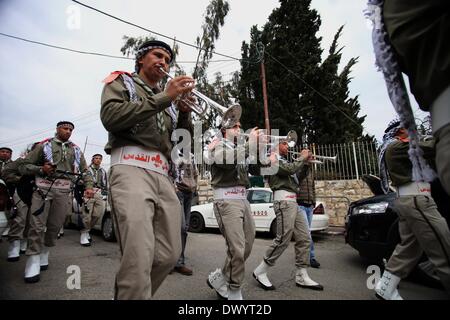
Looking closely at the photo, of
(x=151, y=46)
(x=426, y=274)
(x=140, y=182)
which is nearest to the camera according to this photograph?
(x=140, y=182)

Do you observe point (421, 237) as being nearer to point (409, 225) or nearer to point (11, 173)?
point (409, 225)

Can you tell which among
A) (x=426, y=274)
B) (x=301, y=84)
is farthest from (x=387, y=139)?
(x=301, y=84)

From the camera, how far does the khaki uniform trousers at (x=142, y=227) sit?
1.65m

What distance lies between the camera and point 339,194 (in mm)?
10477

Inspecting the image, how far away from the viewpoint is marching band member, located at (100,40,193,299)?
1678mm

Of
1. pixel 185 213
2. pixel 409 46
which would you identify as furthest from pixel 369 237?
pixel 409 46

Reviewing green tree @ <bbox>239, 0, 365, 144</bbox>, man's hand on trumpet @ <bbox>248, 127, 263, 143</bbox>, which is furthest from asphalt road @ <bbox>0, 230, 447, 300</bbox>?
green tree @ <bbox>239, 0, 365, 144</bbox>

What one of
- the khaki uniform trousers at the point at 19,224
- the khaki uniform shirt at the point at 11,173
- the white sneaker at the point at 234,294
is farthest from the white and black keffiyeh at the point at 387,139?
the khaki uniform shirt at the point at 11,173

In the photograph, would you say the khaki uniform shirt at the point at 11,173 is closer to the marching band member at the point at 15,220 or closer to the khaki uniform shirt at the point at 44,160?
the marching band member at the point at 15,220

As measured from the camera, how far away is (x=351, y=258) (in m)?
5.69

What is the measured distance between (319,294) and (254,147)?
1.93 m

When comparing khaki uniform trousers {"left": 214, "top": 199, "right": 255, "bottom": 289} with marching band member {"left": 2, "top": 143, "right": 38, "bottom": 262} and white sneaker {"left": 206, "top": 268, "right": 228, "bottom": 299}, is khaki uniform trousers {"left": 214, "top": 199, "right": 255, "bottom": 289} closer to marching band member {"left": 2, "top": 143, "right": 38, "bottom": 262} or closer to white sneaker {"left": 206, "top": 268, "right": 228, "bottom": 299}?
white sneaker {"left": 206, "top": 268, "right": 228, "bottom": 299}

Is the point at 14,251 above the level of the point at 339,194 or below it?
below

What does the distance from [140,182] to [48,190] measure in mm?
3070
